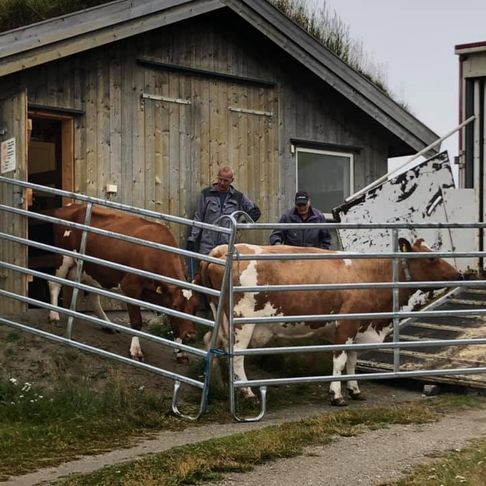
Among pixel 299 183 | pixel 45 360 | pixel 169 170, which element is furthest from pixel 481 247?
pixel 45 360

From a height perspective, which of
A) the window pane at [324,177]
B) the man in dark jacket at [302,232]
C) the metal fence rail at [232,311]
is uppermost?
the window pane at [324,177]

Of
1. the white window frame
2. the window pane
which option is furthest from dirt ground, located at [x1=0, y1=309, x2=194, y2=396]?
the window pane

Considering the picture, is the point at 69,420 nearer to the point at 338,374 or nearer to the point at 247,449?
the point at 247,449

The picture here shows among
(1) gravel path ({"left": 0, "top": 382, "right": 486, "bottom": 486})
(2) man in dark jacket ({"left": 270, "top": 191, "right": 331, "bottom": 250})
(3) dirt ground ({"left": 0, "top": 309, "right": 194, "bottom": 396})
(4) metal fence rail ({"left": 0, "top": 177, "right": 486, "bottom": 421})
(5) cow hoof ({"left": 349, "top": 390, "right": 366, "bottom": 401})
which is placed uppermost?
(2) man in dark jacket ({"left": 270, "top": 191, "right": 331, "bottom": 250})

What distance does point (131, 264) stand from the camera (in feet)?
30.8

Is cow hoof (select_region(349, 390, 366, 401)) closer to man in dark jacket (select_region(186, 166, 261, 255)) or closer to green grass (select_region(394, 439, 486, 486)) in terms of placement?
green grass (select_region(394, 439, 486, 486))

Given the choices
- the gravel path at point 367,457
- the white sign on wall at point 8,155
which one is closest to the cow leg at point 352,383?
the gravel path at point 367,457

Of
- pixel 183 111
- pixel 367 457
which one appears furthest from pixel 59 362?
pixel 183 111

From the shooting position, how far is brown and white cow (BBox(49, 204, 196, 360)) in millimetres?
9148

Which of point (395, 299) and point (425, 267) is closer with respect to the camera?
point (395, 299)

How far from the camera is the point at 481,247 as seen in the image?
11.9 meters

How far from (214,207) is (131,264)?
182 centimetres

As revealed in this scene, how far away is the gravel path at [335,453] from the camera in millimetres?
5500

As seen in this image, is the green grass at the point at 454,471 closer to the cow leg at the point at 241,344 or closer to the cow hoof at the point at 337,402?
the cow hoof at the point at 337,402
